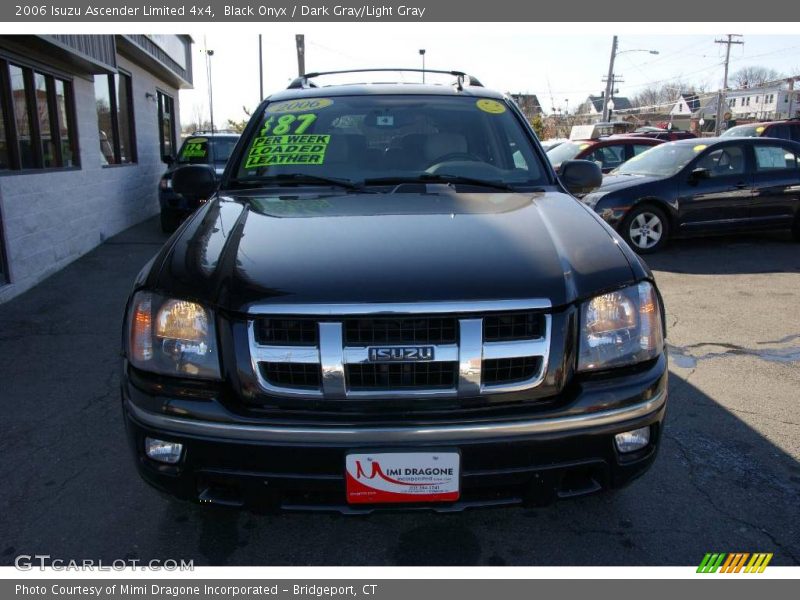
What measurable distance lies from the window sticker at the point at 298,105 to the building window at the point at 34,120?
480 centimetres

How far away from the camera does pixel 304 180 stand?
10.3ft

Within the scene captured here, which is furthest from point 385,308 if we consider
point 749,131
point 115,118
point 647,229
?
point 749,131

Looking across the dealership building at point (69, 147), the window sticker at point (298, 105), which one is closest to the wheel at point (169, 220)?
the dealership building at point (69, 147)

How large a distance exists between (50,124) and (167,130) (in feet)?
28.1

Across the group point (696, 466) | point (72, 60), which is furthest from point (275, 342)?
point (72, 60)

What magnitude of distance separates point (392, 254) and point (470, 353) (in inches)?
17.7

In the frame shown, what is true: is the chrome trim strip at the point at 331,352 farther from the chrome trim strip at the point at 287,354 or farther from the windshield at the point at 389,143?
the windshield at the point at 389,143

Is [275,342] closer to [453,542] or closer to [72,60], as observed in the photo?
[453,542]

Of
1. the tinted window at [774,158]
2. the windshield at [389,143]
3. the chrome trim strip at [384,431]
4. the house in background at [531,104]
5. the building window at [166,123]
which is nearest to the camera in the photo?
the chrome trim strip at [384,431]

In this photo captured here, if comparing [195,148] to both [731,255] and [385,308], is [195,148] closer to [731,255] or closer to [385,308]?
[731,255]

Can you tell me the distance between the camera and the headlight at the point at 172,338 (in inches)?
82.6

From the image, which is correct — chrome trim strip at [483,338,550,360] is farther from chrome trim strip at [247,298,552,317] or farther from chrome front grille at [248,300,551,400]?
chrome trim strip at [247,298,552,317]

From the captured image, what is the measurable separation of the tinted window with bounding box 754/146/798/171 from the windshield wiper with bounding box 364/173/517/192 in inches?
292

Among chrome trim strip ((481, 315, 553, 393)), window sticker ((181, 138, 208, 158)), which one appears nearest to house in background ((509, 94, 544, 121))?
window sticker ((181, 138, 208, 158))
